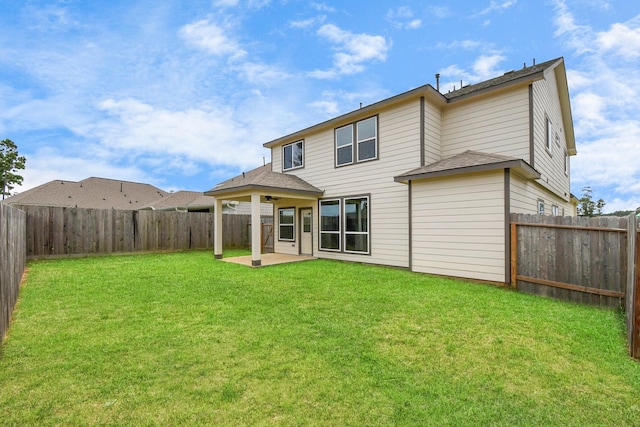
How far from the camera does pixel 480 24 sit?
999 cm

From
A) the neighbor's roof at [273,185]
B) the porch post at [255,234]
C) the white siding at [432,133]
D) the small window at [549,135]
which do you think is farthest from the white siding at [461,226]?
the porch post at [255,234]

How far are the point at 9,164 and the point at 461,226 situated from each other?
3428cm

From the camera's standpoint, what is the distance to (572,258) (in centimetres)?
541

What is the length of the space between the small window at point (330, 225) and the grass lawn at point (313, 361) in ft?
16.3

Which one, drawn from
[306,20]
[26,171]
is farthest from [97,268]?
[26,171]

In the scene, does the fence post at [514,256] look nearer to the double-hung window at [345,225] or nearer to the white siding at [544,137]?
the white siding at [544,137]

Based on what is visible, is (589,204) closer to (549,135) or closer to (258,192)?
(549,135)

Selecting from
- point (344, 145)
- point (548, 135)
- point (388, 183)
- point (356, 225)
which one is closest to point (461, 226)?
point (388, 183)

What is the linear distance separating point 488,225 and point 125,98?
15.9 m

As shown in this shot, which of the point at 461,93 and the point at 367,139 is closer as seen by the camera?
the point at 461,93

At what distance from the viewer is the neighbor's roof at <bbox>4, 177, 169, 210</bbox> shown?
2017 centimetres

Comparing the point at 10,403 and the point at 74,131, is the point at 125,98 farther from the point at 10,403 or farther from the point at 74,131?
the point at 10,403

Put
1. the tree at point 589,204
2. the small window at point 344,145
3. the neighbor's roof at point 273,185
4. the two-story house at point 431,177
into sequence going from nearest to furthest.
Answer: the two-story house at point 431,177 < the neighbor's roof at point 273,185 < the small window at point 344,145 < the tree at point 589,204

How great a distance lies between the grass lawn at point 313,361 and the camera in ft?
7.15
